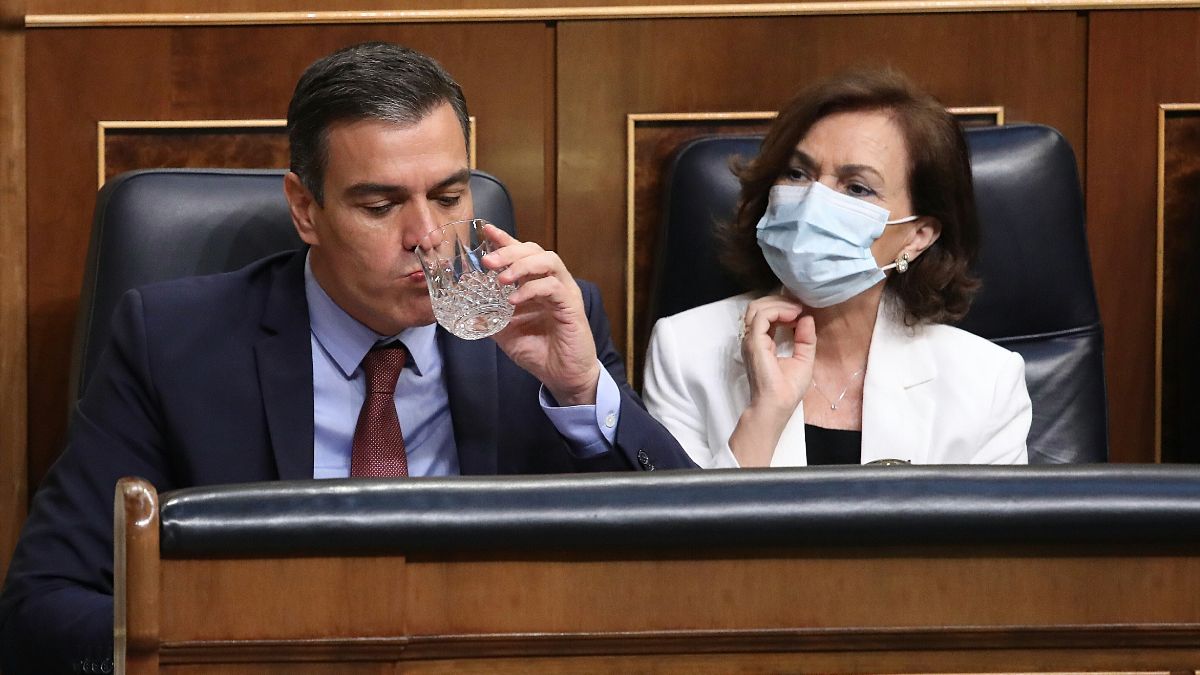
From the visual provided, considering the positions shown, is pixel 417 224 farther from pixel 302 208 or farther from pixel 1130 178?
pixel 1130 178

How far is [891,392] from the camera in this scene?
81.3 inches

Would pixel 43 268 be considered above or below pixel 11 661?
above

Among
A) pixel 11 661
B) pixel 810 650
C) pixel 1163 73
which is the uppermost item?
pixel 1163 73

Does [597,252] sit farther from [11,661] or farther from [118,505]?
[118,505]

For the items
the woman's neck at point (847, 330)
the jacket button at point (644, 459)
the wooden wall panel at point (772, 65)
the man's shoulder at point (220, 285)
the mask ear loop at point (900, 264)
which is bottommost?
the jacket button at point (644, 459)

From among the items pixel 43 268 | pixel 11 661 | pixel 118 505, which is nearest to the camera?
pixel 118 505

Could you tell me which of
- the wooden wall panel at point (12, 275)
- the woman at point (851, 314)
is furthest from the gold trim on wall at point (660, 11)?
the woman at point (851, 314)

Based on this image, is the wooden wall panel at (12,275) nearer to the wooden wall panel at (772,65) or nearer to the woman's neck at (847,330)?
the wooden wall panel at (772,65)

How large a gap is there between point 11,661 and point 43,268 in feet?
3.28

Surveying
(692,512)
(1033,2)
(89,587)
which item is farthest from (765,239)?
(692,512)

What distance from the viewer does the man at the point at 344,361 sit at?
151 cm

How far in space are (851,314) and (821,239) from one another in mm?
178

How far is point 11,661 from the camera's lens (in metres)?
1.40

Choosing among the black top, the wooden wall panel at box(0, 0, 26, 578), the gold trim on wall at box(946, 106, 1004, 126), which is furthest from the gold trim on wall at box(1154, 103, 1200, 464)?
the wooden wall panel at box(0, 0, 26, 578)
